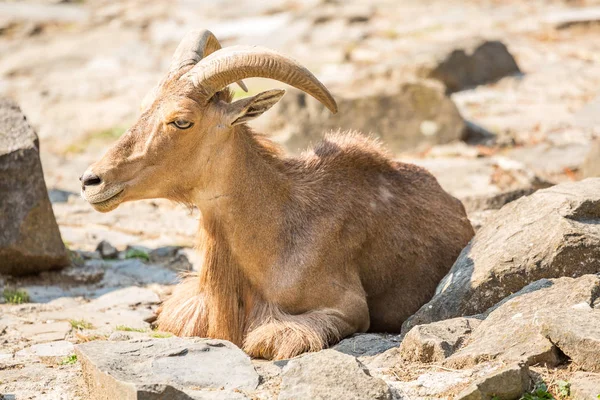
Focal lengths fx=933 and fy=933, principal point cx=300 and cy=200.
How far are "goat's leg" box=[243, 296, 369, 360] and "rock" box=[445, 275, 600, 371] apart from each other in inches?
49.4

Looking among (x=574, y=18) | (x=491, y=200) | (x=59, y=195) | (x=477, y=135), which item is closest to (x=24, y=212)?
(x=59, y=195)

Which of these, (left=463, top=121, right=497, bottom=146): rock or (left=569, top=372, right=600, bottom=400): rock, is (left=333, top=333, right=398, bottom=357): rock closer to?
(left=569, top=372, right=600, bottom=400): rock

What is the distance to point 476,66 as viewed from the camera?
16.1m

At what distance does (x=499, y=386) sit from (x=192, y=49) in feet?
12.2

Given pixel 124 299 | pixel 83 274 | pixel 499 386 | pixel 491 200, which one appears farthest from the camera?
pixel 491 200

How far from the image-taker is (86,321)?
7.81 m

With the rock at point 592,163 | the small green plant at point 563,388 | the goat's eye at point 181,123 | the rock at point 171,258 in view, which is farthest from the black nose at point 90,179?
the rock at point 592,163

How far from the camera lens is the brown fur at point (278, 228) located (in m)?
6.95

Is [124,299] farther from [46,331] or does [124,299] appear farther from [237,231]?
[237,231]

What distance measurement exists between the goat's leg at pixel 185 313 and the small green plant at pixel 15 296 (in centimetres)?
133

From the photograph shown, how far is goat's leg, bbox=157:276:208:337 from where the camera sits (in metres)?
7.45

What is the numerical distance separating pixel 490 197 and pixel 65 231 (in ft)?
15.5

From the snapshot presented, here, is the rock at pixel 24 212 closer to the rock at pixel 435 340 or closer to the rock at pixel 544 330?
the rock at pixel 435 340

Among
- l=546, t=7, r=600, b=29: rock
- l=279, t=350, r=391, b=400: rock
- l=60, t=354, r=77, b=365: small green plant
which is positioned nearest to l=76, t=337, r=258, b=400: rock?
l=279, t=350, r=391, b=400: rock
